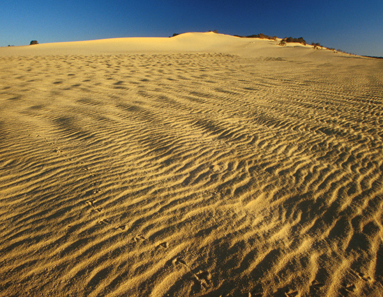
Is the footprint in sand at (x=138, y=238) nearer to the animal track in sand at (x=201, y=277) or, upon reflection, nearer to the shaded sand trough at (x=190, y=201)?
the shaded sand trough at (x=190, y=201)

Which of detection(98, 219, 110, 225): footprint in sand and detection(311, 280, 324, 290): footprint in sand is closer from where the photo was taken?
detection(311, 280, 324, 290): footprint in sand

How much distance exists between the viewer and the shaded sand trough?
6.86ft

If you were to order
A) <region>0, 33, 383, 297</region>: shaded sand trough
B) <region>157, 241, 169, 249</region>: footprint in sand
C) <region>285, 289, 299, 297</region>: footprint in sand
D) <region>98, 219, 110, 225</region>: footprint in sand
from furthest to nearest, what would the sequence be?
<region>98, 219, 110, 225</region>: footprint in sand → <region>157, 241, 169, 249</region>: footprint in sand → <region>0, 33, 383, 297</region>: shaded sand trough → <region>285, 289, 299, 297</region>: footprint in sand

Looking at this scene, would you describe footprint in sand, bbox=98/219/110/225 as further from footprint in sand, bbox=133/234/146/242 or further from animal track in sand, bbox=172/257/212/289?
animal track in sand, bbox=172/257/212/289

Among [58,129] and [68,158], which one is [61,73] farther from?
[68,158]

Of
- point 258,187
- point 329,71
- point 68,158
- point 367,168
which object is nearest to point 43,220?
point 68,158

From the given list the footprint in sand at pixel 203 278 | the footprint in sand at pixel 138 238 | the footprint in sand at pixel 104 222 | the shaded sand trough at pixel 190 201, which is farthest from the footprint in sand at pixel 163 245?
the footprint in sand at pixel 104 222

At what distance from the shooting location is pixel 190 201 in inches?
118

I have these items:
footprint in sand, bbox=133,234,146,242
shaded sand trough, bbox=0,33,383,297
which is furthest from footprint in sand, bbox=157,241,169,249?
footprint in sand, bbox=133,234,146,242

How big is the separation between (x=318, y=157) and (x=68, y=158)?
434cm

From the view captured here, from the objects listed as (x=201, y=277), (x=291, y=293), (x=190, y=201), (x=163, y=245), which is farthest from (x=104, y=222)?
(x=291, y=293)

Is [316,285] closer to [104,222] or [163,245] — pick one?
[163,245]

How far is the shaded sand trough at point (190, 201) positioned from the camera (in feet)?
6.86

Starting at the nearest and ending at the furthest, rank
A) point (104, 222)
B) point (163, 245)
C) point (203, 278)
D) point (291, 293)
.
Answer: point (291, 293) < point (203, 278) < point (163, 245) < point (104, 222)
